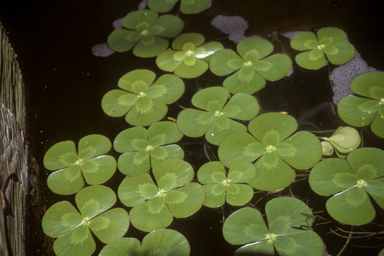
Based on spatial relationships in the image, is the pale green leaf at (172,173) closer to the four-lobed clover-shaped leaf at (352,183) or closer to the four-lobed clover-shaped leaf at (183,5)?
the four-lobed clover-shaped leaf at (352,183)

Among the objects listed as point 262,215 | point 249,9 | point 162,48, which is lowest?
point 262,215

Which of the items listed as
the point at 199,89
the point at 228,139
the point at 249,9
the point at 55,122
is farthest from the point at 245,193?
the point at 249,9

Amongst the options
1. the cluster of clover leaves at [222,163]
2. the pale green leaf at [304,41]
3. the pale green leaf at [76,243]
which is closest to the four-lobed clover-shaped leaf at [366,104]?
the cluster of clover leaves at [222,163]

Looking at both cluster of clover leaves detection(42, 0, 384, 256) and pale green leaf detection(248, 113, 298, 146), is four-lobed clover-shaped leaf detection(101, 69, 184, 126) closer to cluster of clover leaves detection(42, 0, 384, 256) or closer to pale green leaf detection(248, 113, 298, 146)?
cluster of clover leaves detection(42, 0, 384, 256)

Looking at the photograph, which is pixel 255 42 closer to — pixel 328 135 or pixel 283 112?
pixel 283 112

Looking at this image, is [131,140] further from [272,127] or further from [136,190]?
[272,127]

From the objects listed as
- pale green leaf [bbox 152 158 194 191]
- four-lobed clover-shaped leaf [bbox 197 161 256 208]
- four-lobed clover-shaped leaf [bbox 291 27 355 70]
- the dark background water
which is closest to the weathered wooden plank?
the dark background water
